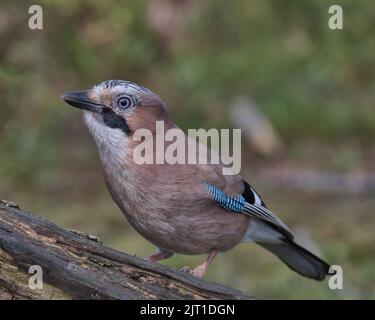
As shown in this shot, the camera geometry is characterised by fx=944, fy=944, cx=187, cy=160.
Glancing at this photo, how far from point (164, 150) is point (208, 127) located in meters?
4.51

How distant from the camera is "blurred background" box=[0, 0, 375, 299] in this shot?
7.76m

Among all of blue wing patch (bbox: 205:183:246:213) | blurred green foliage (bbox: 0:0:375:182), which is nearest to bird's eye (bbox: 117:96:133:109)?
blue wing patch (bbox: 205:183:246:213)

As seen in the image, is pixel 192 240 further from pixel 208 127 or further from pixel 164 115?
pixel 208 127

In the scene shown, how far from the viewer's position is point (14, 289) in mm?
4074

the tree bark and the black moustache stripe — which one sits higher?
the black moustache stripe

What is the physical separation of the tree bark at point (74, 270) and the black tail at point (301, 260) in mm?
1364

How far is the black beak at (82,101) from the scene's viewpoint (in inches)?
191

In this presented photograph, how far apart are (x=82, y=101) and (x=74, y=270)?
1.08 meters

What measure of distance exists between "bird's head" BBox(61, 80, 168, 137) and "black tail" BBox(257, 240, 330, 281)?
1.41 m

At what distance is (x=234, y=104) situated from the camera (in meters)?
9.87
